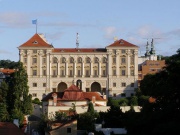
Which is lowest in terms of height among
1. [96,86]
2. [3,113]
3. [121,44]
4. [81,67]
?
[3,113]

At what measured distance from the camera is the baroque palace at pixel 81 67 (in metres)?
113

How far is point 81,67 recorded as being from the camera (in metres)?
115

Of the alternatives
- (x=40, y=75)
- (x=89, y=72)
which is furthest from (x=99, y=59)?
(x=40, y=75)

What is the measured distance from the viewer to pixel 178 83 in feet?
109

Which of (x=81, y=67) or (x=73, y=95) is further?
(x=81, y=67)

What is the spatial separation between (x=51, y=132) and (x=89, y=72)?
6858cm

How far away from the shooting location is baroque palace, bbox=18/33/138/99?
371 ft

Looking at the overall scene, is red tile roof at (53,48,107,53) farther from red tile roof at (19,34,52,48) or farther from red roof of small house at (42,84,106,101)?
red roof of small house at (42,84,106,101)

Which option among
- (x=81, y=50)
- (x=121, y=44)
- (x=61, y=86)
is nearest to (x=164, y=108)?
(x=121, y=44)

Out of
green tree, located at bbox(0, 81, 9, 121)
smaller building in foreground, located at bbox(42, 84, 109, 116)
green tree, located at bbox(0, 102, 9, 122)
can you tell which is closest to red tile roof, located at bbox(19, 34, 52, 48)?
smaller building in foreground, located at bbox(42, 84, 109, 116)

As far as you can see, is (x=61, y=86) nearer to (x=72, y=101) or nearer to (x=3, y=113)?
(x=72, y=101)

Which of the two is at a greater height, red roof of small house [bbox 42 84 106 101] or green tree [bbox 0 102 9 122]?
red roof of small house [bbox 42 84 106 101]

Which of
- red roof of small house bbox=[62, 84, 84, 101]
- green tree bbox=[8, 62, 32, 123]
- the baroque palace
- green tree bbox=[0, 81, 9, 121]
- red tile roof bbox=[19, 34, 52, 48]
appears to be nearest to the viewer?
green tree bbox=[0, 81, 9, 121]

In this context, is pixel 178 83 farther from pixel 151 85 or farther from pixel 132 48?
pixel 132 48
